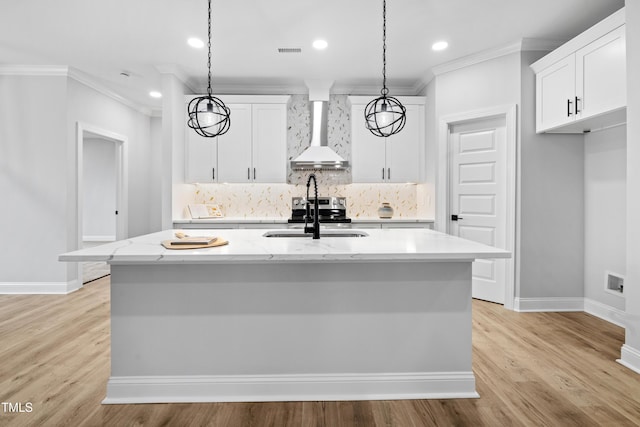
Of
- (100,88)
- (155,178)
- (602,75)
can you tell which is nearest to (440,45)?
(602,75)

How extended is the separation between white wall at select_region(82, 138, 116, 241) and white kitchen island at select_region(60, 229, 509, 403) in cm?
697

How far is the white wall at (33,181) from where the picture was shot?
13.6ft

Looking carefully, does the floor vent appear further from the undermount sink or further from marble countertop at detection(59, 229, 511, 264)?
the undermount sink

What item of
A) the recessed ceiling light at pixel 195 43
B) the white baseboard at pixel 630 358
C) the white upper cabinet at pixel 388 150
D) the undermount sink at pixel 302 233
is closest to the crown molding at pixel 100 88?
the recessed ceiling light at pixel 195 43

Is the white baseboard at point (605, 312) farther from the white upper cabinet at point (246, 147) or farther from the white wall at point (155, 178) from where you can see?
the white wall at point (155, 178)

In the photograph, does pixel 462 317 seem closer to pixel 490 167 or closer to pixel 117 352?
pixel 117 352

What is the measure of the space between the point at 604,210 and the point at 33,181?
6101 mm

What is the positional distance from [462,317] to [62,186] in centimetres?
454

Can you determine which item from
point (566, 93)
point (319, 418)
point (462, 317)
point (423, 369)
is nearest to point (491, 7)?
point (566, 93)

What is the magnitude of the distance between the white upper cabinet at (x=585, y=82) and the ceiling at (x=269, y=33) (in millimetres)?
362

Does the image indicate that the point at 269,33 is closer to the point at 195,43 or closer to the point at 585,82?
the point at 195,43

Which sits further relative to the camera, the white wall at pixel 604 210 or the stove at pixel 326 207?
the stove at pixel 326 207

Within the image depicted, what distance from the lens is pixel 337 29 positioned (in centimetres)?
331

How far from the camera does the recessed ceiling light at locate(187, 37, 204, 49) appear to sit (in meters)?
3.48
